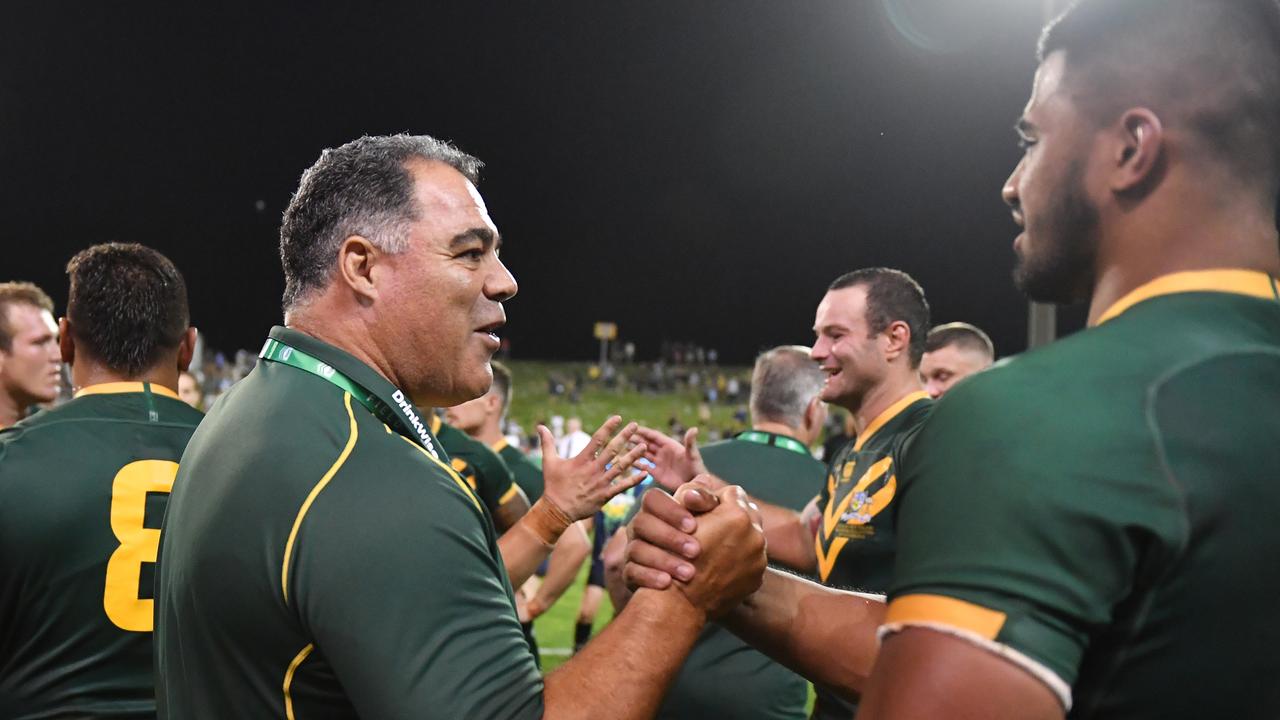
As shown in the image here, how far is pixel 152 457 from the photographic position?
10.9ft

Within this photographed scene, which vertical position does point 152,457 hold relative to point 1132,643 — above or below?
below

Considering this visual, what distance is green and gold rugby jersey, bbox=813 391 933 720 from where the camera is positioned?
3.89 m

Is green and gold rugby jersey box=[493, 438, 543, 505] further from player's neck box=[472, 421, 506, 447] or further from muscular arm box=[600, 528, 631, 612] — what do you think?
muscular arm box=[600, 528, 631, 612]

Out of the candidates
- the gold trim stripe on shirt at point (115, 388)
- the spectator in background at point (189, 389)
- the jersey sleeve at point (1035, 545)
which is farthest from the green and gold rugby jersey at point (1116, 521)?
the spectator in background at point (189, 389)

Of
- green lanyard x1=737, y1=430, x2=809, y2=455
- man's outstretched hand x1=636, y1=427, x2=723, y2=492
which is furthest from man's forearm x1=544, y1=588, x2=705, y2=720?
green lanyard x1=737, y1=430, x2=809, y2=455

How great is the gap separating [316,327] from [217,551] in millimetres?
552

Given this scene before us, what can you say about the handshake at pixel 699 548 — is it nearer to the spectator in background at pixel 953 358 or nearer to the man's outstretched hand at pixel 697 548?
the man's outstretched hand at pixel 697 548

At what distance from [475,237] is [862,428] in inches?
118

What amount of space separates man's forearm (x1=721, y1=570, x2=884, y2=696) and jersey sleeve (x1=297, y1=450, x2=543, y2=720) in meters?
0.65

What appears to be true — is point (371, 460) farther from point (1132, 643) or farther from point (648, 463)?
point (648, 463)

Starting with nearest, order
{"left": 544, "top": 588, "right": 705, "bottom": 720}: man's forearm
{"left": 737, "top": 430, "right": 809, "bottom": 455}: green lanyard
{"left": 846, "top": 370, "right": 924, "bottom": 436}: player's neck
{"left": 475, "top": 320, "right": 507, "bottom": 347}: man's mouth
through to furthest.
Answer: {"left": 544, "top": 588, "right": 705, "bottom": 720}: man's forearm, {"left": 475, "top": 320, "right": 507, "bottom": 347}: man's mouth, {"left": 846, "top": 370, "right": 924, "bottom": 436}: player's neck, {"left": 737, "top": 430, "right": 809, "bottom": 455}: green lanyard

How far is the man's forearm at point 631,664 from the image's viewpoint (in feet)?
5.55

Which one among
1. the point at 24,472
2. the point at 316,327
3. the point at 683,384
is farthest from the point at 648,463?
the point at 683,384

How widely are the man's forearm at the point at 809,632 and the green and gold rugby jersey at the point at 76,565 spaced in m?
2.11
